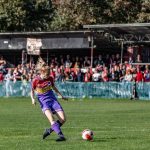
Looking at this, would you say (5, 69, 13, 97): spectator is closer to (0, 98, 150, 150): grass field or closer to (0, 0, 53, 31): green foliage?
(0, 0, 53, 31): green foliage

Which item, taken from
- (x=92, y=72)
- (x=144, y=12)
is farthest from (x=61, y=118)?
(x=144, y=12)

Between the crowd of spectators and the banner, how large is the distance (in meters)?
1.25

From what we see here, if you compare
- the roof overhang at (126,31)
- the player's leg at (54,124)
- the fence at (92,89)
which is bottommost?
the fence at (92,89)

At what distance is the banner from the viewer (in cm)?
4619

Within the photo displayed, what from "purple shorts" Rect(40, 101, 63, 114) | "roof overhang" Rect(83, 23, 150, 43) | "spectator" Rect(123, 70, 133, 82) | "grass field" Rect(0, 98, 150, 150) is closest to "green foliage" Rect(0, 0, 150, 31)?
"roof overhang" Rect(83, 23, 150, 43)

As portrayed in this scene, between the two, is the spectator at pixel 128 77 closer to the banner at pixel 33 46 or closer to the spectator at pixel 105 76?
the spectator at pixel 105 76

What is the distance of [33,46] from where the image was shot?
1898 inches

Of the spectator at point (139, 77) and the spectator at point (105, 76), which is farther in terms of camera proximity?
the spectator at point (105, 76)

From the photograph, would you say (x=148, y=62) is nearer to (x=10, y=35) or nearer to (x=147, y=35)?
(x=147, y=35)

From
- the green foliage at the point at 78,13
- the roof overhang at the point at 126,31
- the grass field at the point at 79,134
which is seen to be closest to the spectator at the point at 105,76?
the roof overhang at the point at 126,31

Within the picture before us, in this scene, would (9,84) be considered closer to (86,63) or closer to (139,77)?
(86,63)

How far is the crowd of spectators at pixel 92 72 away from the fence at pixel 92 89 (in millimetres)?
495

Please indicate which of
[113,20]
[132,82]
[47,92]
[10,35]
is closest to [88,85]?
[132,82]

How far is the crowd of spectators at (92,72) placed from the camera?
42531 mm
